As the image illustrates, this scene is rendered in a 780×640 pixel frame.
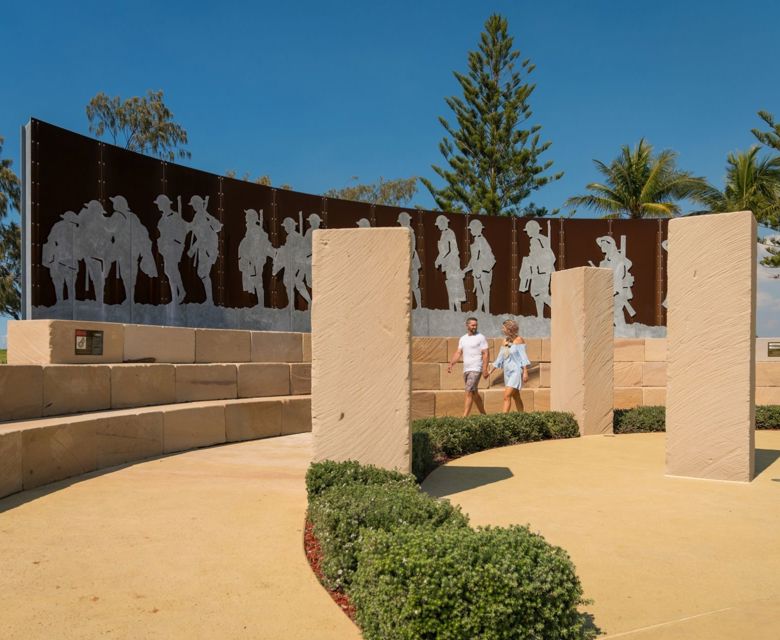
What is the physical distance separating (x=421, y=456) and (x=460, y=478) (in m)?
0.44

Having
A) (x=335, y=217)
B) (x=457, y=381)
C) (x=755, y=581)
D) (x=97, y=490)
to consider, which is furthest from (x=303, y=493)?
(x=335, y=217)

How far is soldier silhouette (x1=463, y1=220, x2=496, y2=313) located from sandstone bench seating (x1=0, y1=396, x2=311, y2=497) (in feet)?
20.6

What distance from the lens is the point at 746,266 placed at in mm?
6707

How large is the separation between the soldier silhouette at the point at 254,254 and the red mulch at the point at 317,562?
8.14 meters

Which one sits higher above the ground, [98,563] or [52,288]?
[52,288]

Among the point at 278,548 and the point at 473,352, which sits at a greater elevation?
the point at 473,352

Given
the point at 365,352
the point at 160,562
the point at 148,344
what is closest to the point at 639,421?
the point at 365,352

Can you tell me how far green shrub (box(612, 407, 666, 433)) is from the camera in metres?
10.9

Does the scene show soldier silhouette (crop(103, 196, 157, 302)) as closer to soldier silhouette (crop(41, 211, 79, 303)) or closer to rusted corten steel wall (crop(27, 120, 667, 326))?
rusted corten steel wall (crop(27, 120, 667, 326))

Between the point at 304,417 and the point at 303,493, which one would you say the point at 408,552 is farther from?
the point at 304,417

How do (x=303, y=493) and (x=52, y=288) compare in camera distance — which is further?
(x=52, y=288)

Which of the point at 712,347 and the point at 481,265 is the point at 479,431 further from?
the point at 481,265

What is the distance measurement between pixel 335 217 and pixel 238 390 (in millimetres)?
5116

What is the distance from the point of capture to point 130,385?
7945 mm
